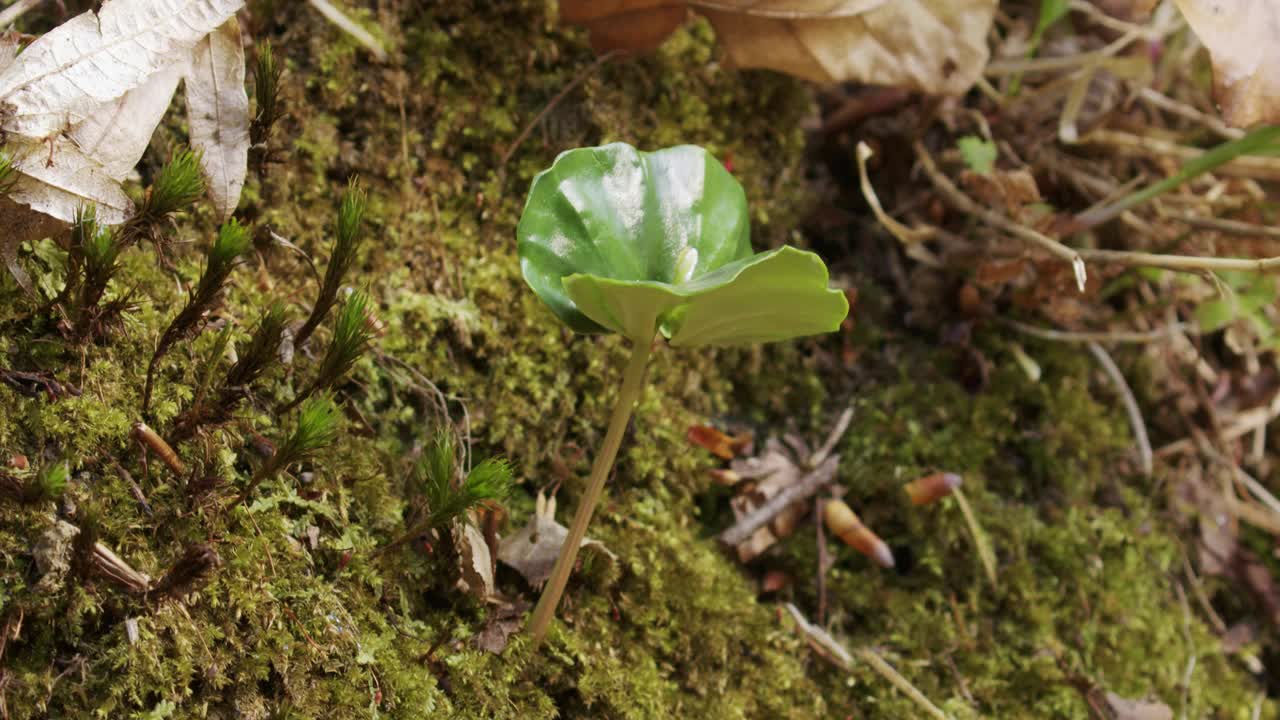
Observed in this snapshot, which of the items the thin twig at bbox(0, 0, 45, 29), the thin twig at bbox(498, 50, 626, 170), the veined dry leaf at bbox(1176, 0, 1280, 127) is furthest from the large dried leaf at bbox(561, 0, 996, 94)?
the thin twig at bbox(0, 0, 45, 29)

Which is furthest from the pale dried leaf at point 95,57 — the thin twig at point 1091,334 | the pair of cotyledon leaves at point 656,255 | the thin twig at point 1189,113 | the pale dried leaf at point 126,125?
the thin twig at point 1189,113

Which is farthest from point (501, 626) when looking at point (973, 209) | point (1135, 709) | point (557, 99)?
point (973, 209)

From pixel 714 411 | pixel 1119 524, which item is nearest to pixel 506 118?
pixel 714 411

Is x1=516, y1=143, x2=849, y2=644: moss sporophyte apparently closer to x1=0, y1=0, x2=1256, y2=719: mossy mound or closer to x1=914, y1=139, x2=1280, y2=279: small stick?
x1=0, y1=0, x2=1256, y2=719: mossy mound

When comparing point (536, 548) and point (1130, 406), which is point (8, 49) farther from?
point (1130, 406)

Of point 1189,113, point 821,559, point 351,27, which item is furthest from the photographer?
point 1189,113

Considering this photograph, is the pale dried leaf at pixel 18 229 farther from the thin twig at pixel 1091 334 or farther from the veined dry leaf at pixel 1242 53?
the thin twig at pixel 1091 334
